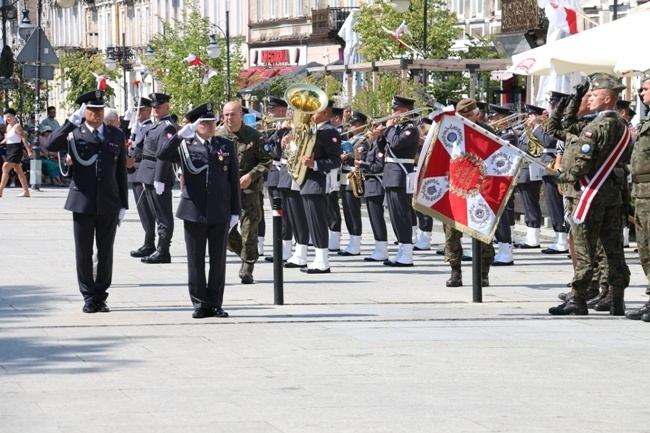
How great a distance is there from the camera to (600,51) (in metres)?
17.8

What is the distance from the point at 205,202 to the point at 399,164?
637cm

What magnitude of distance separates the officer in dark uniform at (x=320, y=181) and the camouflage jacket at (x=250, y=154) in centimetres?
70

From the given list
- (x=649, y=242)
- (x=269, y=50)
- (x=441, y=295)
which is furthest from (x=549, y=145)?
(x=269, y=50)

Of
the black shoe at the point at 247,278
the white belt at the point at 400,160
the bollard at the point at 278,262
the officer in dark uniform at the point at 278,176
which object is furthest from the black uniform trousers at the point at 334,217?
the bollard at the point at 278,262

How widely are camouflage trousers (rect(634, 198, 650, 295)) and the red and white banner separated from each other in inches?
65.2

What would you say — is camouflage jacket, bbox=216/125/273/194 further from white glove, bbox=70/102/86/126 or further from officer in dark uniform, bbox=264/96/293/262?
white glove, bbox=70/102/86/126

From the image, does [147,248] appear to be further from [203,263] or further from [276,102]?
[203,263]

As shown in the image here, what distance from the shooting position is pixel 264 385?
9805mm

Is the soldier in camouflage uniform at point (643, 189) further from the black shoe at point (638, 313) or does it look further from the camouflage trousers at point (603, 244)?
the camouflage trousers at point (603, 244)

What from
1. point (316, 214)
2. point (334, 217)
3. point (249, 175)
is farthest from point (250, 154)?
point (334, 217)

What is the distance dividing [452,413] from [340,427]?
743 millimetres

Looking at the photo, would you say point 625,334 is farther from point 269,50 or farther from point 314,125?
point 269,50

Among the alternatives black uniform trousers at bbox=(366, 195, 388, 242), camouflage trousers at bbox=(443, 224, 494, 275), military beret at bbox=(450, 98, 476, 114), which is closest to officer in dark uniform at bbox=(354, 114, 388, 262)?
black uniform trousers at bbox=(366, 195, 388, 242)

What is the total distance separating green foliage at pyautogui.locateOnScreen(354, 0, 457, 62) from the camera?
146 ft
